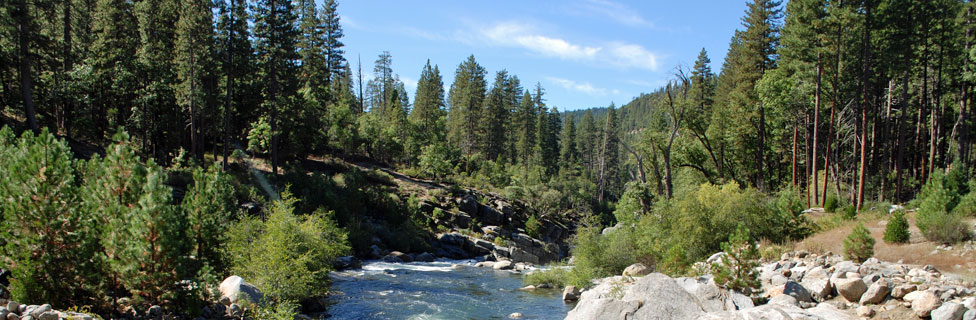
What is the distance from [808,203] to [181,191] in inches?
1265

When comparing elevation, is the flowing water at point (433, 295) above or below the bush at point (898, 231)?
below

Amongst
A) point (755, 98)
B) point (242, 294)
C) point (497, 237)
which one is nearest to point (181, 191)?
point (242, 294)

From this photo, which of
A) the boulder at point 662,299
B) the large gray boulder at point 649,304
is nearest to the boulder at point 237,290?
the large gray boulder at point 649,304

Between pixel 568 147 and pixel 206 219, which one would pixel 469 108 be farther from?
pixel 206 219

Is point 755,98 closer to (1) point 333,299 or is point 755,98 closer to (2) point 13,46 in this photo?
(1) point 333,299

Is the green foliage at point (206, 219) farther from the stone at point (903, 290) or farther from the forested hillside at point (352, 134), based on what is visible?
the stone at point (903, 290)

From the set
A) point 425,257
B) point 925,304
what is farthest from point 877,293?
point 425,257

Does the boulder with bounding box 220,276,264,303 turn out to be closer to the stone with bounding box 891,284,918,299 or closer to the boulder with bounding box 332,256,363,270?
the boulder with bounding box 332,256,363,270

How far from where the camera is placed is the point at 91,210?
996 cm

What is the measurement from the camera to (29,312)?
841 cm

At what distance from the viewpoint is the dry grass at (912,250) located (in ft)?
44.4

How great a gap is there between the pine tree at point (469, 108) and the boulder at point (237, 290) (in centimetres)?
4900

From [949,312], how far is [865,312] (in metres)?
1.57

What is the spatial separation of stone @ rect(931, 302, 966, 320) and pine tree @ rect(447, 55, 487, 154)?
53.9 m
